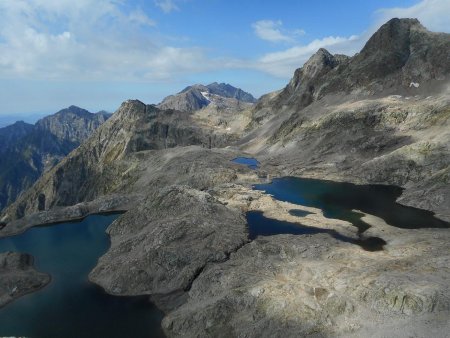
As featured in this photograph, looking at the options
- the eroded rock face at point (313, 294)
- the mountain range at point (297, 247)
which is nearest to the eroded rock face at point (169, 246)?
the mountain range at point (297, 247)

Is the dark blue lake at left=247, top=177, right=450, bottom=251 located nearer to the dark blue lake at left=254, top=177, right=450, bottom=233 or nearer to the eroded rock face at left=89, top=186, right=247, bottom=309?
the dark blue lake at left=254, top=177, right=450, bottom=233

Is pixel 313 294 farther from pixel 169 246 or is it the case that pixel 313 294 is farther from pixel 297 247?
→ pixel 169 246

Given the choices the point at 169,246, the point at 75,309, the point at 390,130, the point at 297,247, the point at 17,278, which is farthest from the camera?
the point at 390,130

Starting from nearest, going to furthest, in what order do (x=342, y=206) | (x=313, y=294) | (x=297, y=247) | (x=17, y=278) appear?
(x=313, y=294), (x=297, y=247), (x=17, y=278), (x=342, y=206)

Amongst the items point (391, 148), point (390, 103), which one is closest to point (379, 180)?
point (391, 148)

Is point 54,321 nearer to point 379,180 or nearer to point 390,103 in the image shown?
point 379,180

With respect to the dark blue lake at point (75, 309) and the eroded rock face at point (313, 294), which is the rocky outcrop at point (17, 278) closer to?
the dark blue lake at point (75, 309)

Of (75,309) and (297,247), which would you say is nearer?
(75,309)

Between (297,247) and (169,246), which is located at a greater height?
(169,246)

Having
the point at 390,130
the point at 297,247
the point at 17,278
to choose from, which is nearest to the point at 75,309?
the point at 17,278
